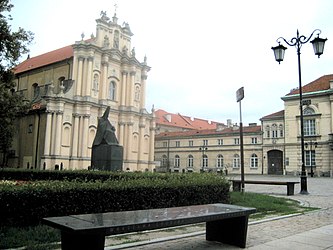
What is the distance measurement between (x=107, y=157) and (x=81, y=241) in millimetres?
13692

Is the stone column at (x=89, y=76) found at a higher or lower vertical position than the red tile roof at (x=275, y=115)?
higher

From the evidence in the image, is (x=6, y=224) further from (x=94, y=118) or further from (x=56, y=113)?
(x=94, y=118)

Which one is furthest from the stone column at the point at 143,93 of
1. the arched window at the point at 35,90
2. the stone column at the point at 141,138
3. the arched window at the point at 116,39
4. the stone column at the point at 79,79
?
the arched window at the point at 35,90

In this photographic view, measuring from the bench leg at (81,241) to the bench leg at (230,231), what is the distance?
2.92 metres

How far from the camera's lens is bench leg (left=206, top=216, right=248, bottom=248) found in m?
6.52

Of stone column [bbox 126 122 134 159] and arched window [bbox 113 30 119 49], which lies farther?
arched window [bbox 113 30 119 49]

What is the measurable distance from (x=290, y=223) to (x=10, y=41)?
1877 cm

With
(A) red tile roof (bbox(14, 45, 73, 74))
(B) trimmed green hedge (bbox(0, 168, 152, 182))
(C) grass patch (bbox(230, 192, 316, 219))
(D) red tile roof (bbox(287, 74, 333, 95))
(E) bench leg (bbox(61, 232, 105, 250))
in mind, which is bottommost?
(C) grass patch (bbox(230, 192, 316, 219))

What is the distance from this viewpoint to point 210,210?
6500 mm

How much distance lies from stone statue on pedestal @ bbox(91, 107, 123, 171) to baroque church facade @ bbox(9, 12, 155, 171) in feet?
61.5

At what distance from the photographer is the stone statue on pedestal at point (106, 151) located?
59.7 feet

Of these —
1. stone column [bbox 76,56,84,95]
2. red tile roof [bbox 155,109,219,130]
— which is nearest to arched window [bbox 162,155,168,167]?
red tile roof [bbox 155,109,219,130]

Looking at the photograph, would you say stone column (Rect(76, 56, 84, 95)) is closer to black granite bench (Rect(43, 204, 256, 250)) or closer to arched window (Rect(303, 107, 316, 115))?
arched window (Rect(303, 107, 316, 115))

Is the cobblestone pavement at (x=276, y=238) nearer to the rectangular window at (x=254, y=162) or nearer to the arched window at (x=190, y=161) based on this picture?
the rectangular window at (x=254, y=162)
